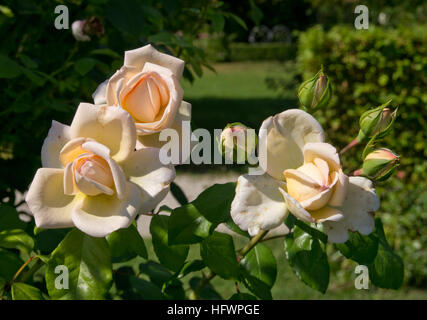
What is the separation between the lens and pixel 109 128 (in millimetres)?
686

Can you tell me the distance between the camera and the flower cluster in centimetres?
64

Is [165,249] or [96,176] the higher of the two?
[96,176]

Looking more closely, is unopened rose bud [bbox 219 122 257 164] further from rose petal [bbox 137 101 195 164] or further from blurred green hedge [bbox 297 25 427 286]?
blurred green hedge [bbox 297 25 427 286]

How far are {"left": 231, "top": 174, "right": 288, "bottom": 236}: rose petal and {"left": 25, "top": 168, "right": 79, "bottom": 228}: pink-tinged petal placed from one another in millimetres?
206

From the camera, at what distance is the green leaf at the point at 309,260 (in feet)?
2.68

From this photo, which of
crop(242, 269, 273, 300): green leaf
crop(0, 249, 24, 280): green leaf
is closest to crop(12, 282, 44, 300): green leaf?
crop(0, 249, 24, 280): green leaf

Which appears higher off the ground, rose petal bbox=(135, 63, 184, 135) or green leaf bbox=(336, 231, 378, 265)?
rose petal bbox=(135, 63, 184, 135)

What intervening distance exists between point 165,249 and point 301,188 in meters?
0.28

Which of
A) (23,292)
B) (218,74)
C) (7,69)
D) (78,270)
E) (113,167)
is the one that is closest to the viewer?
(113,167)

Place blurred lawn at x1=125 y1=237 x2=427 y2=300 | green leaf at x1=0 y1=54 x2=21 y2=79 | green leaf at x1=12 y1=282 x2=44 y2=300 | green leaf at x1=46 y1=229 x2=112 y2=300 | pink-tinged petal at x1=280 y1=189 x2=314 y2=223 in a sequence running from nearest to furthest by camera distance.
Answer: pink-tinged petal at x1=280 y1=189 x2=314 y2=223 → green leaf at x1=46 y1=229 x2=112 y2=300 → green leaf at x1=12 y1=282 x2=44 y2=300 → green leaf at x1=0 y1=54 x2=21 y2=79 → blurred lawn at x1=125 y1=237 x2=427 y2=300

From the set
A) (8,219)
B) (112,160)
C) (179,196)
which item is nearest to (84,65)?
(179,196)

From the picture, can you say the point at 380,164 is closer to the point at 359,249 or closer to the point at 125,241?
the point at 359,249

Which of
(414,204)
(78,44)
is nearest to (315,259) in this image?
(78,44)
